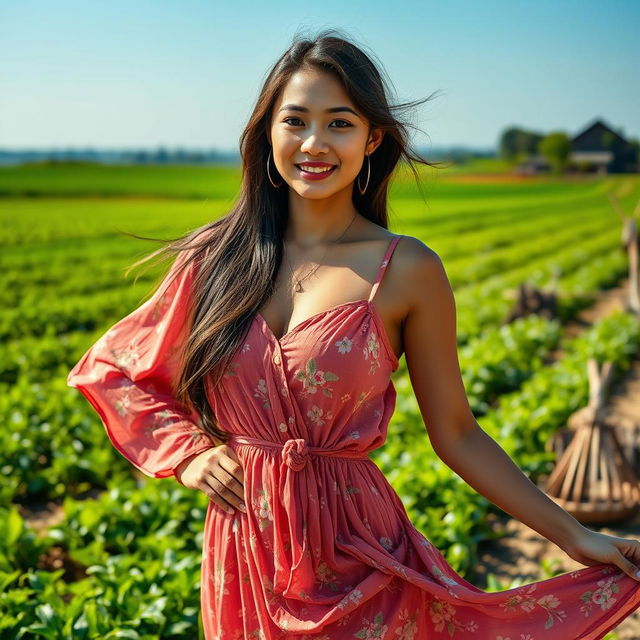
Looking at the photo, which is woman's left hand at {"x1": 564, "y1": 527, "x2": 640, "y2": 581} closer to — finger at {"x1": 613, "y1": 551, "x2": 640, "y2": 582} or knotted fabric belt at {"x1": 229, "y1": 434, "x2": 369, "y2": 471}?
finger at {"x1": 613, "y1": 551, "x2": 640, "y2": 582}

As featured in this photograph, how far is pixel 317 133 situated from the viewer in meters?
1.73

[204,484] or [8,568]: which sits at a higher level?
[204,484]

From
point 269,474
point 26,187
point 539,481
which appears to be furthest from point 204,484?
point 26,187

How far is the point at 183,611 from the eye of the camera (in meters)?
3.04

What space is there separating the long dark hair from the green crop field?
235 millimetres

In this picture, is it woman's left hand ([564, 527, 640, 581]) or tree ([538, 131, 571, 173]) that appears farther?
tree ([538, 131, 571, 173])

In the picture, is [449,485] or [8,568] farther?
[449,485]

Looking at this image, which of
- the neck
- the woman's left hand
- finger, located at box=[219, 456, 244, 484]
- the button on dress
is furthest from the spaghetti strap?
the woman's left hand

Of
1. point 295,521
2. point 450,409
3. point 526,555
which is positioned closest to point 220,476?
point 295,521

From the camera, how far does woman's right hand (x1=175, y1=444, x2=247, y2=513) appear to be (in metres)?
1.73

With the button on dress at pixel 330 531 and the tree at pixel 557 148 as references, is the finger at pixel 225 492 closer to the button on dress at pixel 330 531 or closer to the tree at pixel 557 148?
the button on dress at pixel 330 531

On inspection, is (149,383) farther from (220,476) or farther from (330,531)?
(330,531)

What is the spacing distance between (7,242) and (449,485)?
15622 millimetres

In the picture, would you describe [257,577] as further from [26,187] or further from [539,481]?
[26,187]
